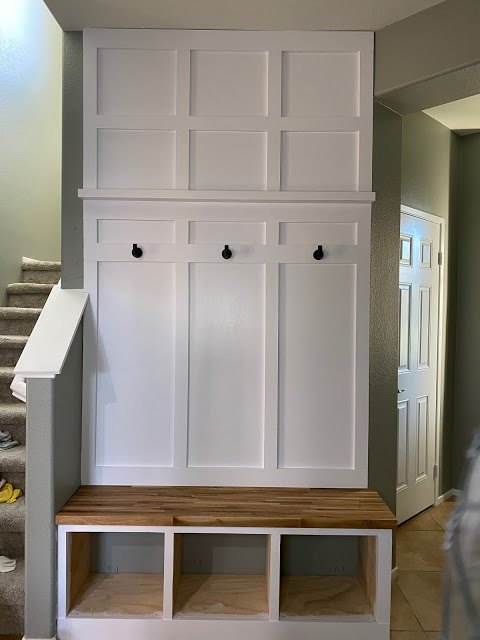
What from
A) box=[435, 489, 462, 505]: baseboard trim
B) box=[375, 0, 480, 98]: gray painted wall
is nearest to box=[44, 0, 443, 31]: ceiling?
box=[375, 0, 480, 98]: gray painted wall

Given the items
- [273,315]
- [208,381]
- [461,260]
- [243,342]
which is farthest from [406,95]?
[461,260]

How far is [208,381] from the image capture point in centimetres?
257

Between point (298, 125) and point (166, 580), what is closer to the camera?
point (166, 580)

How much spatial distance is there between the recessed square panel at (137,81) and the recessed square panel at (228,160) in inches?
8.2

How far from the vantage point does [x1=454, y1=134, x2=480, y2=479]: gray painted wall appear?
158 inches

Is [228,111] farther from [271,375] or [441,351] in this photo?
[441,351]

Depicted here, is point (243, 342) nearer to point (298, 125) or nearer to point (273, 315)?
point (273, 315)

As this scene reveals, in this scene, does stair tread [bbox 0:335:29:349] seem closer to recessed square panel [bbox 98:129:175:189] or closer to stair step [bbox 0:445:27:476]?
stair step [bbox 0:445:27:476]

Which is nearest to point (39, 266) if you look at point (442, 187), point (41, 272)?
point (41, 272)

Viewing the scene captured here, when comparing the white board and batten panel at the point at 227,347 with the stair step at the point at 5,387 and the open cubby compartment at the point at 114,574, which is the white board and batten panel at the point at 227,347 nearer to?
the open cubby compartment at the point at 114,574

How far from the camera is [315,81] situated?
2551 millimetres

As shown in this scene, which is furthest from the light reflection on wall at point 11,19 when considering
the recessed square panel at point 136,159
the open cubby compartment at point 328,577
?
→ the open cubby compartment at point 328,577

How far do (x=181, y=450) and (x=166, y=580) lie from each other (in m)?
0.56

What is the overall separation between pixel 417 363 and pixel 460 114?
161 centimetres
